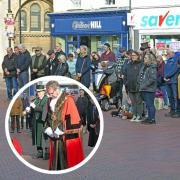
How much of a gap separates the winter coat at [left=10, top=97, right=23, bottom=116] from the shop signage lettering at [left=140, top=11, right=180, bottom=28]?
2445cm

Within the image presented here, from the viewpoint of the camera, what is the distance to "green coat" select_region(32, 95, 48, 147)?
9.93ft

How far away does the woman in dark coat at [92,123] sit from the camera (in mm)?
3049

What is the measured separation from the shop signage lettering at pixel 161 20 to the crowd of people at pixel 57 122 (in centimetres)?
2445

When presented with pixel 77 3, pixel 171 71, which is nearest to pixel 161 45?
pixel 77 3

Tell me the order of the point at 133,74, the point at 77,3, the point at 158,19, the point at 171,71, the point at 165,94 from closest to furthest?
the point at 133,74
the point at 171,71
the point at 165,94
the point at 158,19
the point at 77,3

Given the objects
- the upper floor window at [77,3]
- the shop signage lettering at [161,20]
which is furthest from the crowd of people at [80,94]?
the upper floor window at [77,3]

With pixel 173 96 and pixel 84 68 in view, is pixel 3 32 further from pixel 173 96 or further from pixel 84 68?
pixel 173 96

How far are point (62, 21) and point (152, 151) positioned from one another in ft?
78.2

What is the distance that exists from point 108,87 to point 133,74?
→ 2.39 metres

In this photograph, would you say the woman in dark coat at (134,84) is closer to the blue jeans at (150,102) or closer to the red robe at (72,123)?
the blue jeans at (150,102)

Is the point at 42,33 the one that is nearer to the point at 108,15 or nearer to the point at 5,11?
the point at 5,11

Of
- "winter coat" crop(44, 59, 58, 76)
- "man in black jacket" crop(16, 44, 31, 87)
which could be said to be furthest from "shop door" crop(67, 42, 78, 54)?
"winter coat" crop(44, 59, 58, 76)

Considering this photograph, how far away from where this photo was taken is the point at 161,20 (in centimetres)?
2767

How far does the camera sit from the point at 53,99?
300cm
